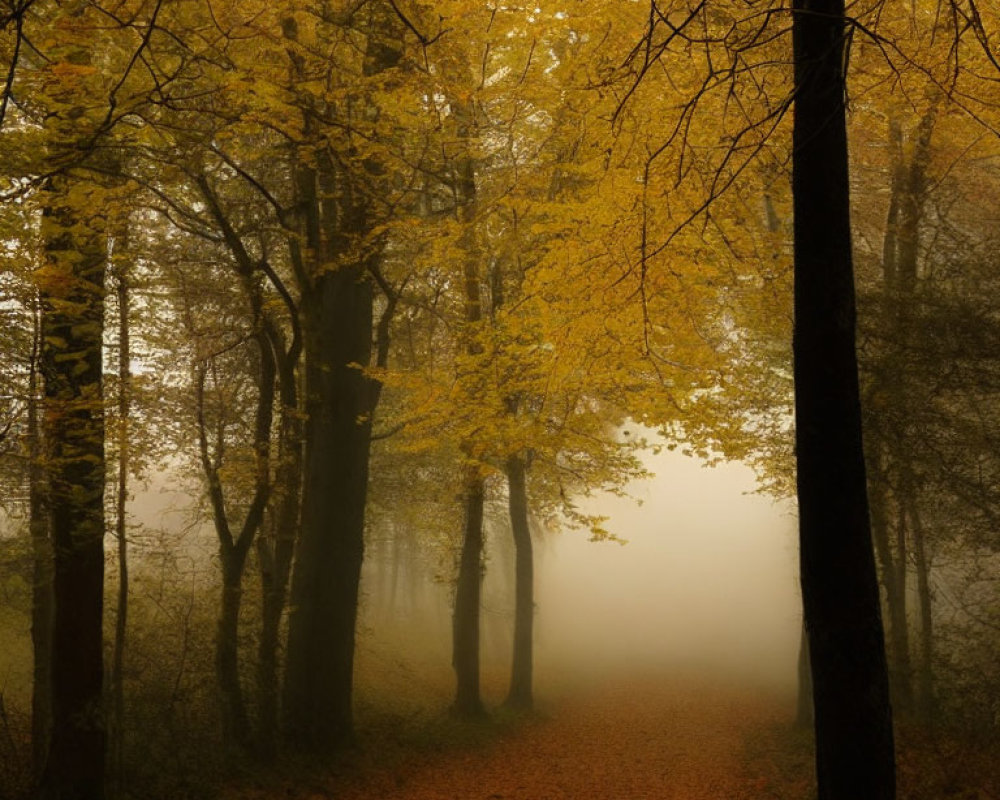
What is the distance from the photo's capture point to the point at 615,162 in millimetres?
7961

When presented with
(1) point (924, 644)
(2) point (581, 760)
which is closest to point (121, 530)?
(2) point (581, 760)

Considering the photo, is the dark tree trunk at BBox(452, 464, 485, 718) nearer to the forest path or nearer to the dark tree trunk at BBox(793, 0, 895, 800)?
the forest path

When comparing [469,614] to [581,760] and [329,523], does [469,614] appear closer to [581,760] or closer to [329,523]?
[581,760]

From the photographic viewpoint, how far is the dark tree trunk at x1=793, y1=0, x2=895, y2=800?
3.71 m

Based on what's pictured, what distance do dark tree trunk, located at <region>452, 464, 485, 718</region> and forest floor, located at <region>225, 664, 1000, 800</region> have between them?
506 millimetres

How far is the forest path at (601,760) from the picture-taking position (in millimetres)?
9766

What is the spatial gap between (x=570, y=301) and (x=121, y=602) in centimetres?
→ 700

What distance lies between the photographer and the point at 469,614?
14.3 metres

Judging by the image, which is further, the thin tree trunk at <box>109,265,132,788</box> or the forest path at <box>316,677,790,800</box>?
the forest path at <box>316,677,790,800</box>

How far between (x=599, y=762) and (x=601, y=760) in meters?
0.16

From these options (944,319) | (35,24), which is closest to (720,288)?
(944,319)

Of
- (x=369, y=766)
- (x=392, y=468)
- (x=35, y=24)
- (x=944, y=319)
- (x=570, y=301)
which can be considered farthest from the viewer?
(x=392, y=468)

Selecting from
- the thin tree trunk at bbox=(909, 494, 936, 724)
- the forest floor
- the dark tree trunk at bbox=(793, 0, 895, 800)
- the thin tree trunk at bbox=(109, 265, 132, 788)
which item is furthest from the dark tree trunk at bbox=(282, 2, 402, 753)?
the thin tree trunk at bbox=(909, 494, 936, 724)

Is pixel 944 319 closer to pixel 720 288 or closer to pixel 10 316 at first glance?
pixel 720 288
